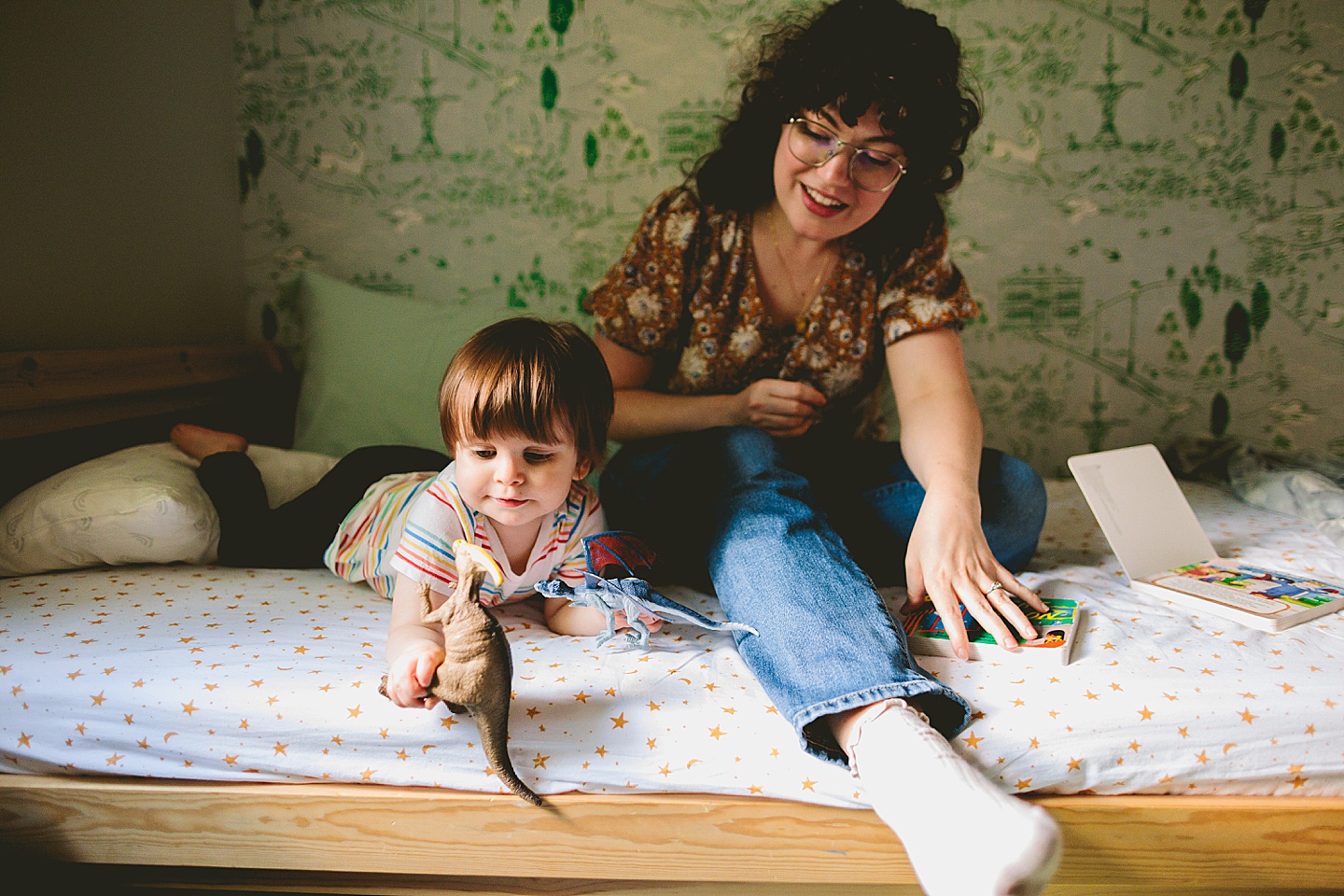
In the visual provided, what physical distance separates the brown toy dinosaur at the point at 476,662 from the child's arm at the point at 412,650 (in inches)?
0.5

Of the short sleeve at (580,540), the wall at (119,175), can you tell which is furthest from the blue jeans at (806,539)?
the wall at (119,175)

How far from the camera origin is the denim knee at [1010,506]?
1040mm

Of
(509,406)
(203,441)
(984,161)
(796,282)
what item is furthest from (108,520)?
(984,161)

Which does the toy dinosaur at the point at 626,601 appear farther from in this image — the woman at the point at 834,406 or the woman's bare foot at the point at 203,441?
the woman's bare foot at the point at 203,441

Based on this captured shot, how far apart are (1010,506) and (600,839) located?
0.65 m

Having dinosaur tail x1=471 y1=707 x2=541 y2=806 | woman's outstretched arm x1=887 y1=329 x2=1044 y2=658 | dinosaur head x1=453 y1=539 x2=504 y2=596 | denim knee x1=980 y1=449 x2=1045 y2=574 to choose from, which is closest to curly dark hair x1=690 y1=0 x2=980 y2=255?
woman's outstretched arm x1=887 y1=329 x2=1044 y2=658

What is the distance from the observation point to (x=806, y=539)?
0.85 metres

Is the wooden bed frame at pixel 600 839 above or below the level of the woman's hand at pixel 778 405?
below

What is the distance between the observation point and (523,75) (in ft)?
5.71

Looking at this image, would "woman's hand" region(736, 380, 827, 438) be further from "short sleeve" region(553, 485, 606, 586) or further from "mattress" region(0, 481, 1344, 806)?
"mattress" region(0, 481, 1344, 806)

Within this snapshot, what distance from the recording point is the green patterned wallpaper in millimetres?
1732


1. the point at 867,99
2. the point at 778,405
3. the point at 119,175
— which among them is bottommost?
the point at 778,405

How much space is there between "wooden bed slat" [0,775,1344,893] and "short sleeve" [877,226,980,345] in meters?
0.63

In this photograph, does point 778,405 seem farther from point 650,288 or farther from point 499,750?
point 499,750
